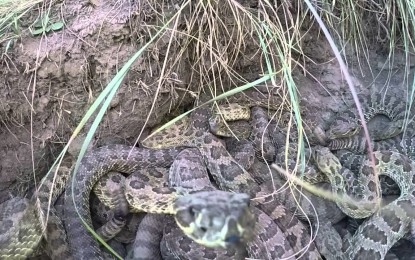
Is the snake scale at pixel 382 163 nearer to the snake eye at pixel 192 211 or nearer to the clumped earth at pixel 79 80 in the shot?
the clumped earth at pixel 79 80

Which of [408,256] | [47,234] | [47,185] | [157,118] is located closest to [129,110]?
[157,118]

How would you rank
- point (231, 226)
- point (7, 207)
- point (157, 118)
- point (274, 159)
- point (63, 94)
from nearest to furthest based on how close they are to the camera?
1. point (231, 226)
2. point (7, 207)
3. point (63, 94)
4. point (157, 118)
5. point (274, 159)

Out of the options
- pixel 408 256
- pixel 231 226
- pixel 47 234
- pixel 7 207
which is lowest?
pixel 408 256

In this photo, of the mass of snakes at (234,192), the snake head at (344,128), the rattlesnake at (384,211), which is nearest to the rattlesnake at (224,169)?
the mass of snakes at (234,192)

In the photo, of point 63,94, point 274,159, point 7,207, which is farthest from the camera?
point 274,159

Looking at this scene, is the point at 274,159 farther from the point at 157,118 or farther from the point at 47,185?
the point at 47,185

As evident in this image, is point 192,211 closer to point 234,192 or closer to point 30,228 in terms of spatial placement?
point 234,192

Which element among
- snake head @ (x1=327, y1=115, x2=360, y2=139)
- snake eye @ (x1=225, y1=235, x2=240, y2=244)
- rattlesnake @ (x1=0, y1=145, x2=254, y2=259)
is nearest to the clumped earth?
rattlesnake @ (x1=0, y1=145, x2=254, y2=259)
